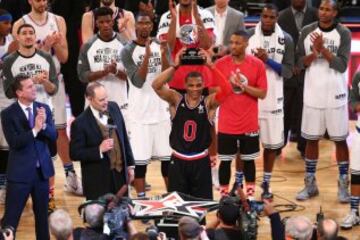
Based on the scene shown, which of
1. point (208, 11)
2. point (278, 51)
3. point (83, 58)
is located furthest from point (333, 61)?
point (83, 58)

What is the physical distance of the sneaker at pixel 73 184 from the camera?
9719mm

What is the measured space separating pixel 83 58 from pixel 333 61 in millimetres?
2573

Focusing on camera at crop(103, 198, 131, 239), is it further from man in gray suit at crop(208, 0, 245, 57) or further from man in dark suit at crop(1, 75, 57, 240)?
man in gray suit at crop(208, 0, 245, 57)

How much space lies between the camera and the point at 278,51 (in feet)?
30.3

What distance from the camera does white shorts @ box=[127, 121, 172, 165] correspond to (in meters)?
8.86

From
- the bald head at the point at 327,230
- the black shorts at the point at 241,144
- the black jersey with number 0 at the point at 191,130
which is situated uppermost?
the black jersey with number 0 at the point at 191,130

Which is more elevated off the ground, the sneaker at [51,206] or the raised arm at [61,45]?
the raised arm at [61,45]

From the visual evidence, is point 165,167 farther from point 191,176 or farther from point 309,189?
point 309,189

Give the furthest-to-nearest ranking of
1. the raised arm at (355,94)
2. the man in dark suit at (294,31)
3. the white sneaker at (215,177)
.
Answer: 1. the man in dark suit at (294,31)
2. the white sneaker at (215,177)
3. the raised arm at (355,94)

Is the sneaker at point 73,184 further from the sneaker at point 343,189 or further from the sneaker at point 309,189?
the sneaker at point 343,189

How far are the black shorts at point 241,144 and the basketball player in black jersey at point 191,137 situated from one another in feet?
2.45

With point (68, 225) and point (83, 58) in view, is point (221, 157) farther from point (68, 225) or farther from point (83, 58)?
point (68, 225)

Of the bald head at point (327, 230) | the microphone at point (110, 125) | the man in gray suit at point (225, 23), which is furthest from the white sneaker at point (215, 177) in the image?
the bald head at point (327, 230)

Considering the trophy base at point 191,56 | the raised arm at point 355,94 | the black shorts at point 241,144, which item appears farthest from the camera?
the black shorts at point 241,144
